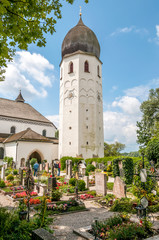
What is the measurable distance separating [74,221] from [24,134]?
22.2 metres

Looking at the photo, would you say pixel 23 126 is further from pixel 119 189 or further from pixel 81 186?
pixel 119 189

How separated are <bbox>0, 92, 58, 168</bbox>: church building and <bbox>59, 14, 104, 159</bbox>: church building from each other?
3578 mm

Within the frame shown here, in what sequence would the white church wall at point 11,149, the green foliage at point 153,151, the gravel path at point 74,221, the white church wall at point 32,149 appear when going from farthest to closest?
the white church wall at point 11,149
the white church wall at point 32,149
the green foliage at point 153,151
the gravel path at point 74,221

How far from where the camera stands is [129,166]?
14.5m

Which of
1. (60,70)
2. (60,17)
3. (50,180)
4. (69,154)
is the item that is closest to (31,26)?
(60,17)

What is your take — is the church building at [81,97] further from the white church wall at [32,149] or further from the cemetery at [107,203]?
the cemetery at [107,203]

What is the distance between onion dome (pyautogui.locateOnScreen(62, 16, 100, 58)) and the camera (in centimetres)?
3123

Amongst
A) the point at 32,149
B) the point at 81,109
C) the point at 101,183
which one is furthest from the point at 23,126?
the point at 101,183

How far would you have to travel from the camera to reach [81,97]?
1168 inches

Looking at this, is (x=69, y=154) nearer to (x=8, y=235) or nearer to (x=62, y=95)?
(x=62, y=95)

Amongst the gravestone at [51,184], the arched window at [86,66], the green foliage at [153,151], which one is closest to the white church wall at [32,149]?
the arched window at [86,66]

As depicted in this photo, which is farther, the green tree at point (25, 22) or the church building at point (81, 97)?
the church building at point (81, 97)

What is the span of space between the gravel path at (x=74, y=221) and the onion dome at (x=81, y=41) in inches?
1148

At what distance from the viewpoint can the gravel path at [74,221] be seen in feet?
15.7
